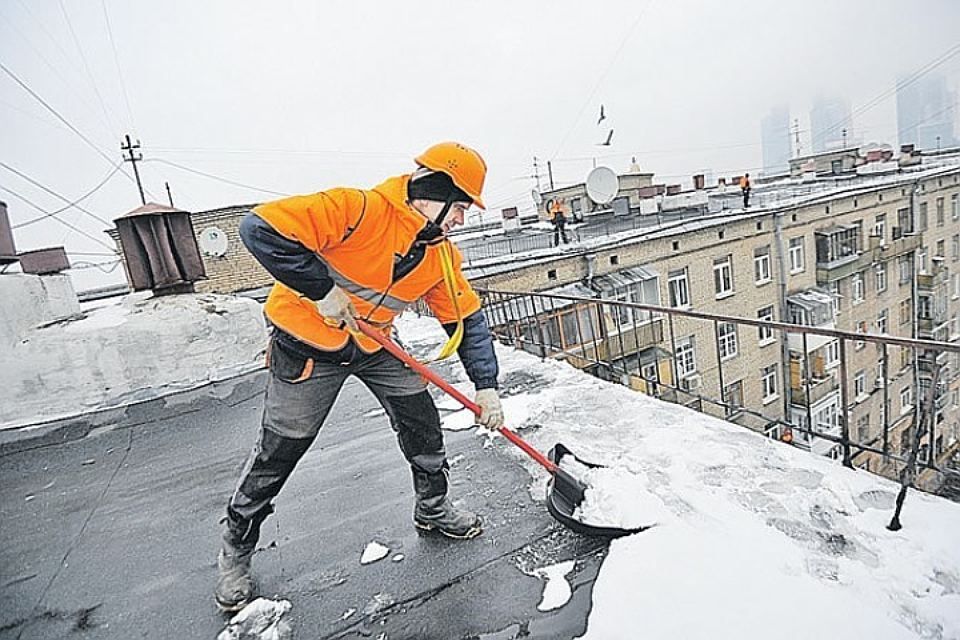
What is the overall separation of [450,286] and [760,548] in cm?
152

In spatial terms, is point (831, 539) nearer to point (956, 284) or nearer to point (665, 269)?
point (665, 269)

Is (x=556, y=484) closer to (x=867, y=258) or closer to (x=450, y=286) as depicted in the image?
(x=450, y=286)

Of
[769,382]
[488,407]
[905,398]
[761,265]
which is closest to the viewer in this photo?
[488,407]

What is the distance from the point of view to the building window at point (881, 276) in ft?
68.0

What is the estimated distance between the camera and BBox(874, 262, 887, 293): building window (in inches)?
816

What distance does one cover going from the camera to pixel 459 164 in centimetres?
191

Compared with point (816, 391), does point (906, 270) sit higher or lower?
higher

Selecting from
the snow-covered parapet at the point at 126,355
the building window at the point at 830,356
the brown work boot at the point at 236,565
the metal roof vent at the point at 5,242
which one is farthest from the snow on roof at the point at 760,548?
the building window at the point at 830,356

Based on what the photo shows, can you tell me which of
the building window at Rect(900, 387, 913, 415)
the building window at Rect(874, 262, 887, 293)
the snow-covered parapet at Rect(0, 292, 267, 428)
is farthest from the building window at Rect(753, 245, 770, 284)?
the snow-covered parapet at Rect(0, 292, 267, 428)

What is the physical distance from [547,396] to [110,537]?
9.06 feet

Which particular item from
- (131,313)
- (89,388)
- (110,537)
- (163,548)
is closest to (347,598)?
(163,548)

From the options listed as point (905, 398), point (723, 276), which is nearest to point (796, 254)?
point (723, 276)

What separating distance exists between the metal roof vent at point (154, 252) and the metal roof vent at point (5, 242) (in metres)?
0.95

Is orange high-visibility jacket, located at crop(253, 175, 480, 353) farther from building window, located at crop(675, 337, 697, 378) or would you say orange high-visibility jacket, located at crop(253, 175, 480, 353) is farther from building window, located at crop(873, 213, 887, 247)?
building window, located at crop(873, 213, 887, 247)
